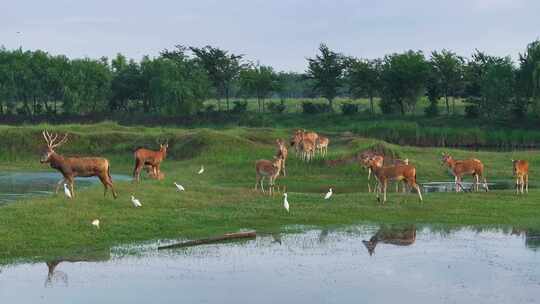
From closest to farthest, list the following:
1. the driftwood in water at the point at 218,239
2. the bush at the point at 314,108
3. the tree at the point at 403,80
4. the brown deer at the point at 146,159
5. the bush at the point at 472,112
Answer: the driftwood in water at the point at 218,239 → the brown deer at the point at 146,159 → the bush at the point at 472,112 → the tree at the point at 403,80 → the bush at the point at 314,108

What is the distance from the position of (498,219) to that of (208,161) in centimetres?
1931

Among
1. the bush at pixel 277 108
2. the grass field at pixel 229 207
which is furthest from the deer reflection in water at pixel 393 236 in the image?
the bush at pixel 277 108

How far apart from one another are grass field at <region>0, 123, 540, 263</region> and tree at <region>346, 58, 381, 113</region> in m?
38.2

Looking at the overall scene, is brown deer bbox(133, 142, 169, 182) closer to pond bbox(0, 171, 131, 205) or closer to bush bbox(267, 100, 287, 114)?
pond bbox(0, 171, 131, 205)

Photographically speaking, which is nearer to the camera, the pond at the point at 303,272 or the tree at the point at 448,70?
the pond at the point at 303,272

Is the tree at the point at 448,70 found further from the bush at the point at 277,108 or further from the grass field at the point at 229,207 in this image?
the grass field at the point at 229,207

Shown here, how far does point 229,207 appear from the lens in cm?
2764

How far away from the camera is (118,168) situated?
4638 cm

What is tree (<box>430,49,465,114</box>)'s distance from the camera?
78.6 m

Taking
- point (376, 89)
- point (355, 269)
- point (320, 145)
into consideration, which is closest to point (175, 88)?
point (376, 89)

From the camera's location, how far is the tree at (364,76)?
270 ft

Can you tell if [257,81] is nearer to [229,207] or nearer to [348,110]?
[348,110]

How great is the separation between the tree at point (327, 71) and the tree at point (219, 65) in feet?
25.0

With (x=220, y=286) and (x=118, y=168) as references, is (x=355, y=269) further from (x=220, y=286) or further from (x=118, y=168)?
(x=118, y=168)
